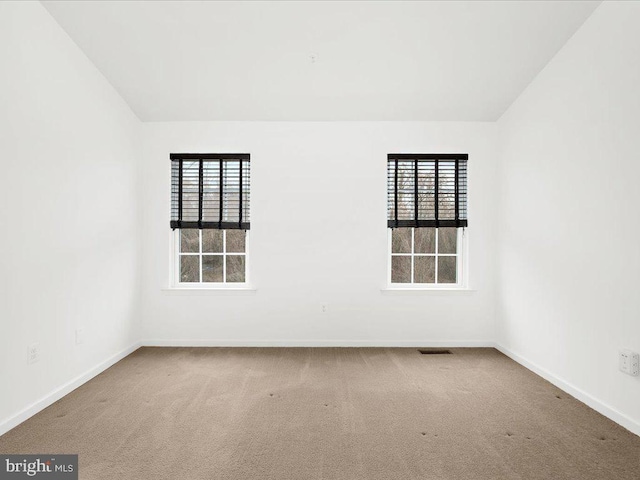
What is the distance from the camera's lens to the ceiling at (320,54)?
298cm

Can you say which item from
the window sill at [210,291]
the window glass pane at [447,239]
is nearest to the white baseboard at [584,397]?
the window glass pane at [447,239]

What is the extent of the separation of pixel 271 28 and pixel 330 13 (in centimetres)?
51

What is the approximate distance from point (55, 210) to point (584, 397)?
4.39 metres

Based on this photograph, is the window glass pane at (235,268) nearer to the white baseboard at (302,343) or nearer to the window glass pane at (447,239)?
the white baseboard at (302,343)

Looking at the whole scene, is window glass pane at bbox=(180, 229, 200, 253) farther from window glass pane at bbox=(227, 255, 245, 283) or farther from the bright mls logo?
the bright mls logo

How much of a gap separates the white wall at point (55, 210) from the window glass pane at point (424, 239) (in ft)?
10.9

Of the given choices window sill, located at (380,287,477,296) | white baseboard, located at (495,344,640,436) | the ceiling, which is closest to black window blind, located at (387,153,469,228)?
the ceiling

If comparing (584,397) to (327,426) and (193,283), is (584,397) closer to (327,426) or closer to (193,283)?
(327,426)

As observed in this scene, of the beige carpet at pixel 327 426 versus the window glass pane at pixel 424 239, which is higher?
the window glass pane at pixel 424 239

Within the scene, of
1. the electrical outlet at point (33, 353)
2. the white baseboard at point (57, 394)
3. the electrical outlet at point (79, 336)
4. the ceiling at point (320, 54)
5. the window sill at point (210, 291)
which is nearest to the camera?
the white baseboard at point (57, 394)

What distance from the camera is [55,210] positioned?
9.73 ft

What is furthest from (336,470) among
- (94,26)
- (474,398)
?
(94,26)

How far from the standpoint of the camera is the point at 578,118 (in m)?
3.07

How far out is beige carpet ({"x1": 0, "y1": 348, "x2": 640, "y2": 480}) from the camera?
2.08 metres
